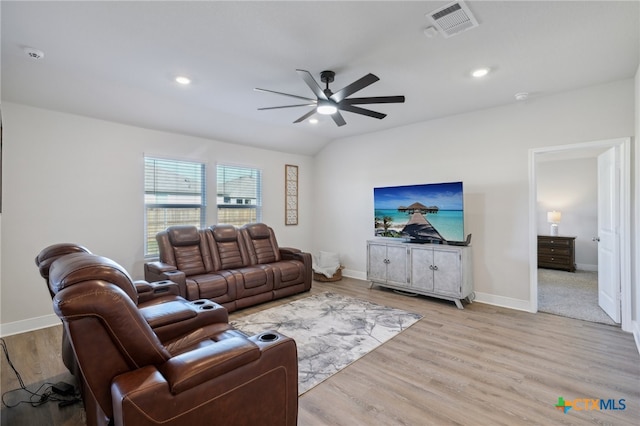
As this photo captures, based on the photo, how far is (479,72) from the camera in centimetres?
314

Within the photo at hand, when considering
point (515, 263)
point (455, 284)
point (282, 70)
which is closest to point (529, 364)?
point (455, 284)

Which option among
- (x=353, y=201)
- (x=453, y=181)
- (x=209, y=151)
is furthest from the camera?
(x=353, y=201)

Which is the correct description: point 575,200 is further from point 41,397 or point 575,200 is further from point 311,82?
point 41,397

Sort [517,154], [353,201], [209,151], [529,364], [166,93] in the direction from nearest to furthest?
Result: [529,364] < [166,93] < [517,154] < [209,151] < [353,201]

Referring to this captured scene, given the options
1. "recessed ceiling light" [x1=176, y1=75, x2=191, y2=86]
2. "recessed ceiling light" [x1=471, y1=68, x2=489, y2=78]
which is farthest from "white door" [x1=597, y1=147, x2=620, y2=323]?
"recessed ceiling light" [x1=176, y1=75, x2=191, y2=86]

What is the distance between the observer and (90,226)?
388 centimetres

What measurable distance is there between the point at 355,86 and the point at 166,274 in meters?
2.89

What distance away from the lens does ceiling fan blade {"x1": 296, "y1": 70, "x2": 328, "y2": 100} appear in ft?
8.11

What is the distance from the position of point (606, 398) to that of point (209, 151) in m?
5.46

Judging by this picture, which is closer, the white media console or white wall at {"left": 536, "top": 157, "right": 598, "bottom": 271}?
the white media console

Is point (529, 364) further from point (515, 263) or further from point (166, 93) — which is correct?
point (166, 93)

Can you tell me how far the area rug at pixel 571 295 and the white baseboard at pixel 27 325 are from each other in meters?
6.13

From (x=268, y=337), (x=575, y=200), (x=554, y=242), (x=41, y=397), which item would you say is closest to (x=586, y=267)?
→ (x=554, y=242)

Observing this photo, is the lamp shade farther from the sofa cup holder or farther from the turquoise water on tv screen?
the sofa cup holder
